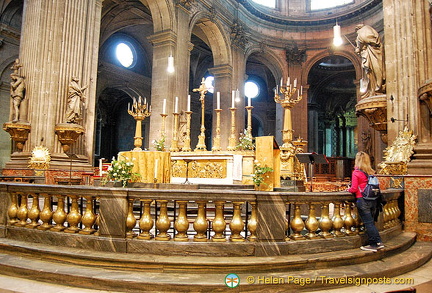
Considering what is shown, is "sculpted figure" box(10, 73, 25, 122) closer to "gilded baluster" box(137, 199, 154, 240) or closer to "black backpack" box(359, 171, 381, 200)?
"gilded baluster" box(137, 199, 154, 240)

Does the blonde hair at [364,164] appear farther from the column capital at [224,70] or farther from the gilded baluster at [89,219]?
the column capital at [224,70]

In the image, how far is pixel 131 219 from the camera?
134 inches

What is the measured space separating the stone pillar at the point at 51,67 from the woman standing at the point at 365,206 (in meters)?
7.85

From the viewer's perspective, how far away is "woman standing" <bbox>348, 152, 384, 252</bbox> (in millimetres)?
3762

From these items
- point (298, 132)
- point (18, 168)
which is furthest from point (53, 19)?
point (298, 132)

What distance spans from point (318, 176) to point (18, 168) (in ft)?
56.2

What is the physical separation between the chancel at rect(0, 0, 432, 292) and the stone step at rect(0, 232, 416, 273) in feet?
0.05

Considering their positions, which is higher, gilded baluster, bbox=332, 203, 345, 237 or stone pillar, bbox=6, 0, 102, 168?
stone pillar, bbox=6, 0, 102, 168

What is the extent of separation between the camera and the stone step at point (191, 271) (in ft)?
9.41

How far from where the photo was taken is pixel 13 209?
4.02 m

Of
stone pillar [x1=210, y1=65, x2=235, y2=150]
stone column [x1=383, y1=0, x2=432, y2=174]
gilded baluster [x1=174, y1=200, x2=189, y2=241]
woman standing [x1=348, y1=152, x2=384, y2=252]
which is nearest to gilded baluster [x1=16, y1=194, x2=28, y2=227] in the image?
gilded baluster [x1=174, y1=200, x2=189, y2=241]

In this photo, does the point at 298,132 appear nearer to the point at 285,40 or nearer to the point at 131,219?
the point at 285,40

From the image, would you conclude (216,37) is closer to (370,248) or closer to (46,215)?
(46,215)

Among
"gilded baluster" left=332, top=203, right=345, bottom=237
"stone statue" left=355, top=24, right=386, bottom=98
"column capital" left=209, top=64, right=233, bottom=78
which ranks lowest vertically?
"gilded baluster" left=332, top=203, right=345, bottom=237
